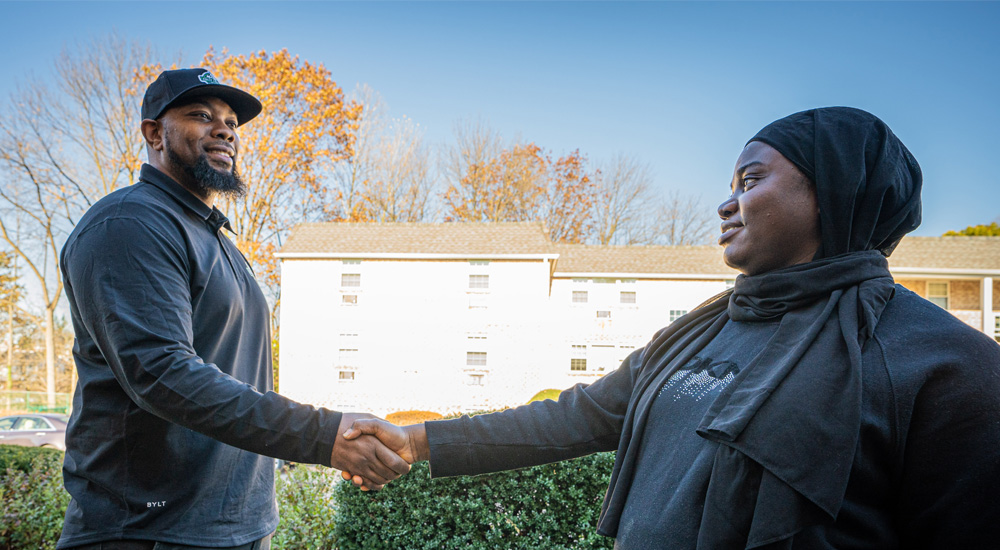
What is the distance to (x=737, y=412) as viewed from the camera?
1509mm

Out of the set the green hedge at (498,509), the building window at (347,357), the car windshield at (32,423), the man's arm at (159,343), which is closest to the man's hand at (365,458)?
the man's arm at (159,343)

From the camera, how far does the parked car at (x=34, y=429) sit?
18.4 metres

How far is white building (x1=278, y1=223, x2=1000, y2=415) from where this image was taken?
26484mm

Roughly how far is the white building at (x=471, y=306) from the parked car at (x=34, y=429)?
29.1 feet

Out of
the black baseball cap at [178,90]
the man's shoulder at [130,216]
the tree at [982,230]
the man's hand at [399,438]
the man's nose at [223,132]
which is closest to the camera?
the man's shoulder at [130,216]

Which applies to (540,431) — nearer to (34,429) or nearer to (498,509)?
(498,509)

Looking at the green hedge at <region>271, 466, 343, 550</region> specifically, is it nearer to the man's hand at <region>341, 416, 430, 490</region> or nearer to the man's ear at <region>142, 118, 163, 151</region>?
the man's hand at <region>341, 416, 430, 490</region>

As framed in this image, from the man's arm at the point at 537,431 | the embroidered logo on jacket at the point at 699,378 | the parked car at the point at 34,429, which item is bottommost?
the parked car at the point at 34,429

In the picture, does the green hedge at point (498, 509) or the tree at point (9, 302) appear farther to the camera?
the tree at point (9, 302)

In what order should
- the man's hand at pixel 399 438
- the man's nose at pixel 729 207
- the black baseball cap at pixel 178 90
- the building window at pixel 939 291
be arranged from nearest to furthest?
1. the man's nose at pixel 729 207
2. the man's hand at pixel 399 438
3. the black baseball cap at pixel 178 90
4. the building window at pixel 939 291

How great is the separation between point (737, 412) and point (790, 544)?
29cm

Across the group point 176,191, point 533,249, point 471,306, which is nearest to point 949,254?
point 533,249

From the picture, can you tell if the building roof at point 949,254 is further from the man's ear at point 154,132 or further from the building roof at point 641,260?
the man's ear at point 154,132

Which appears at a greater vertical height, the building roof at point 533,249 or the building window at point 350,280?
the building roof at point 533,249
